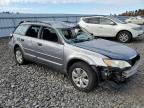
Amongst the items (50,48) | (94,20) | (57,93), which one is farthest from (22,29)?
(94,20)

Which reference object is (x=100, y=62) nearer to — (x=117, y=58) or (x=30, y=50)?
(x=117, y=58)

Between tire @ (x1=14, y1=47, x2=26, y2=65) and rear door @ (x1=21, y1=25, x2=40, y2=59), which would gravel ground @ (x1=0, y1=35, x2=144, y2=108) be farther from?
tire @ (x1=14, y1=47, x2=26, y2=65)

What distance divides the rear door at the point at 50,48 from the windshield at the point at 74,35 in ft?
0.74

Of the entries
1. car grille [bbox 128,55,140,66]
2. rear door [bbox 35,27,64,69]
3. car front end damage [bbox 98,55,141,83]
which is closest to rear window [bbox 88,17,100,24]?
rear door [bbox 35,27,64,69]

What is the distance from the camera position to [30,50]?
677 cm

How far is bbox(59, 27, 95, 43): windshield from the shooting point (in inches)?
231

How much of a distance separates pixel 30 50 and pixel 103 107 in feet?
10.1

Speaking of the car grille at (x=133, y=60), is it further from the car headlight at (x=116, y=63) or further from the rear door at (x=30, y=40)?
the rear door at (x=30, y=40)

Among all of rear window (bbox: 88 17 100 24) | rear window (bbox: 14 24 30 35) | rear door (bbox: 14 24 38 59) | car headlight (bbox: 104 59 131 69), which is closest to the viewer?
car headlight (bbox: 104 59 131 69)

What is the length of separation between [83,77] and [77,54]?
0.55 meters

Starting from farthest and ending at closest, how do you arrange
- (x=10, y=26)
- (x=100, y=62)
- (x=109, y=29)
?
(x=10, y=26) → (x=109, y=29) → (x=100, y=62)

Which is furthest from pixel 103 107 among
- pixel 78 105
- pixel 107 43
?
pixel 107 43

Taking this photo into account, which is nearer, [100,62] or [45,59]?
[100,62]

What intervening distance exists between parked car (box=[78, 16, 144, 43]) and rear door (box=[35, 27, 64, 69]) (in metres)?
7.45
